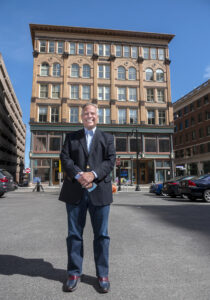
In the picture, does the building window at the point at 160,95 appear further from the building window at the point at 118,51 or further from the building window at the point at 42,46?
the building window at the point at 42,46

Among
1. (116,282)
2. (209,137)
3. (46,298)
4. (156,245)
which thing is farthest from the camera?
(209,137)

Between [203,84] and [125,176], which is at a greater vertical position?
[203,84]

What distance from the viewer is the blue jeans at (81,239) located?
2.71 meters

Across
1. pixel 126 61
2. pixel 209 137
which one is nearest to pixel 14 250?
pixel 126 61

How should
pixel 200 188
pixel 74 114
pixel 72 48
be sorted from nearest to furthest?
pixel 200 188, pixel 74 114, pixel 72 48

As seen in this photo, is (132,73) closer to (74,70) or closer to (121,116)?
(121,116)

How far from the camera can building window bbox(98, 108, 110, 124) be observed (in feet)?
115

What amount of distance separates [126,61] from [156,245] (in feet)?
122

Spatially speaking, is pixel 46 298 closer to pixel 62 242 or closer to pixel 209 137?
pixel 62 242

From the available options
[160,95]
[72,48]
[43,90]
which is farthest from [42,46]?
[160,95]

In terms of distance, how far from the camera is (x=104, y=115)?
35.3 meters

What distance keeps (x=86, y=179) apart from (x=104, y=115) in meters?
33.2

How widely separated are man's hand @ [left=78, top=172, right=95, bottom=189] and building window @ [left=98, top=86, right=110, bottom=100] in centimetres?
3417

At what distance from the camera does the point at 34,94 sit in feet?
112
